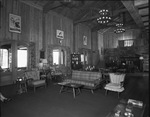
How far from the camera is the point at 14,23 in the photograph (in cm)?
621

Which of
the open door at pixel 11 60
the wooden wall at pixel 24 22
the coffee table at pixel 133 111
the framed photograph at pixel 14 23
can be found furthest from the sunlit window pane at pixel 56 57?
the coffee table at pixel 133 111

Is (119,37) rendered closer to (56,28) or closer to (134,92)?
(56,28)

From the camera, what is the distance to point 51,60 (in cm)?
831

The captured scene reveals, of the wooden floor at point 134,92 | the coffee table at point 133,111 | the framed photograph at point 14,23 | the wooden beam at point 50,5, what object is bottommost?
the wooden floor at point 134,92

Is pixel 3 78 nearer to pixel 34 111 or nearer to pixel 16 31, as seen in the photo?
pixel 16 31

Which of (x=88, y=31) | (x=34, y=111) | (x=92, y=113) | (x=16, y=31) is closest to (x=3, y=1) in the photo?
(x=16, y=31)

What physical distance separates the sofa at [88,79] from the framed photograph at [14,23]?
162 inches

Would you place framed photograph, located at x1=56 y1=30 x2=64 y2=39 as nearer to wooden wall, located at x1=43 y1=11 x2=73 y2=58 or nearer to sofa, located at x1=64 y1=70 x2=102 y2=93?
wooden wall, located at x1=43 y1=11 x2=73 y2=58

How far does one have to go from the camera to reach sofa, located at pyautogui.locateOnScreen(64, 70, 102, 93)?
467 centimetres

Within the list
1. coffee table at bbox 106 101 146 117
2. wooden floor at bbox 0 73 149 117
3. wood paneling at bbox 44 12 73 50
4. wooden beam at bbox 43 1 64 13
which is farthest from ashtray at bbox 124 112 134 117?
wooden beam at bbox 43 1 64 13

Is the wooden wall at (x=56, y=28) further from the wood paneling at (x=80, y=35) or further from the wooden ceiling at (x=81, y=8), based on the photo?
the wood paneling at (x=80, y=35)

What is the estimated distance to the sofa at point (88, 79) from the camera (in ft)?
15.3

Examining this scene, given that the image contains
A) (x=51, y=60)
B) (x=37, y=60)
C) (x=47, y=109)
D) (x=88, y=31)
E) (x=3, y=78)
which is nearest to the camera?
(x=47, y=109)

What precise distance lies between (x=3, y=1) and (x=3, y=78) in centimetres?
400
